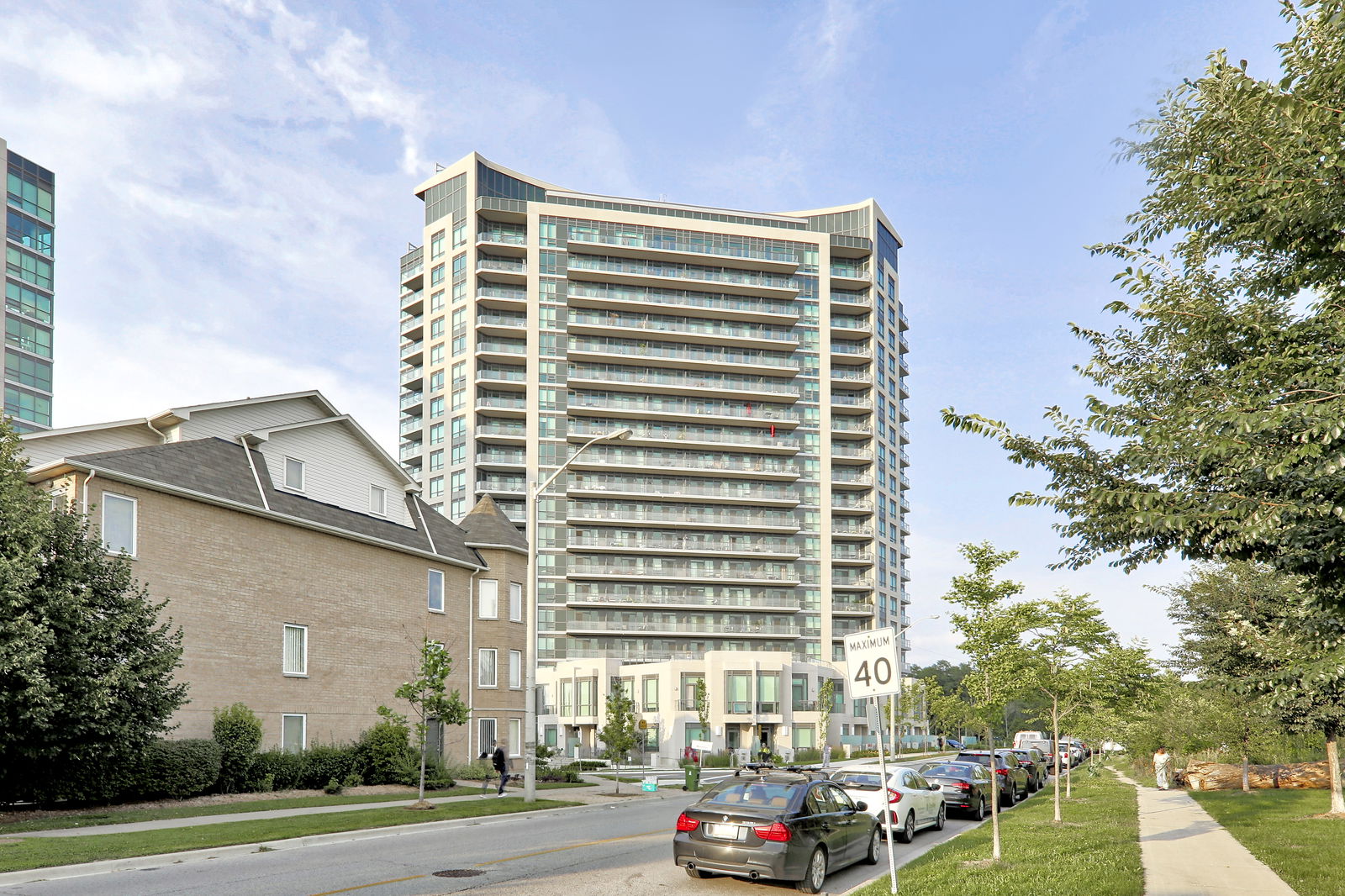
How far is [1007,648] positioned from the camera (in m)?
18.8

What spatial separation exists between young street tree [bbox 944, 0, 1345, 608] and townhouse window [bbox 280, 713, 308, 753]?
25.0 metres

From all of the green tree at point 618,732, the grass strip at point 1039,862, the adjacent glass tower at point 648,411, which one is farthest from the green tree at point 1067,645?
the adjacent glass tower at point 648,411

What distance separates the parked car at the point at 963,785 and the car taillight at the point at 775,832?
1294 centimetres

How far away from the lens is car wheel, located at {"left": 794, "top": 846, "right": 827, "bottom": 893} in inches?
532

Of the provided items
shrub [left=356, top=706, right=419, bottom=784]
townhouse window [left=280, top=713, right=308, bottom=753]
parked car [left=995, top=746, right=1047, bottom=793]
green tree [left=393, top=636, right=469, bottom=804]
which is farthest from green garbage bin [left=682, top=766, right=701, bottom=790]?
townhouse window [left=280, top=713, right=308, bottom=753]

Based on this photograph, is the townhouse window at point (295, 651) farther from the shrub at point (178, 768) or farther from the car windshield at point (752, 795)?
the car windshield at point (752, 795)

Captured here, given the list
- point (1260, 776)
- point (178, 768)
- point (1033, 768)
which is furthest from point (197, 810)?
point (1260, 776)

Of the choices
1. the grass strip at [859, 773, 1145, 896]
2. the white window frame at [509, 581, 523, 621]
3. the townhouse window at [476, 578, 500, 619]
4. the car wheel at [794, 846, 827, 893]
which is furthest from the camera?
the white window frame at [509, 581, 523, 621]

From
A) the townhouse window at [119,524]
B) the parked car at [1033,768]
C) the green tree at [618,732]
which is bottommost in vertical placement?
the parked car at [1033,768]

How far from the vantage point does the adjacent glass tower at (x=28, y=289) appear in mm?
80312

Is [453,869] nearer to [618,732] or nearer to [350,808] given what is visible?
[350,808]

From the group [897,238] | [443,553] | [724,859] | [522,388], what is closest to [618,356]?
[522,388]

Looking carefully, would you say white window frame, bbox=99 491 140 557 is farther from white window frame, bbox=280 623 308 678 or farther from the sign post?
the sign post

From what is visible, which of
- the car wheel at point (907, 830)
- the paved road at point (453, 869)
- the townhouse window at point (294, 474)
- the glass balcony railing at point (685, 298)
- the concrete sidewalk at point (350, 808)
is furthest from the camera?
the glass balcony railing at point (685, 298)
